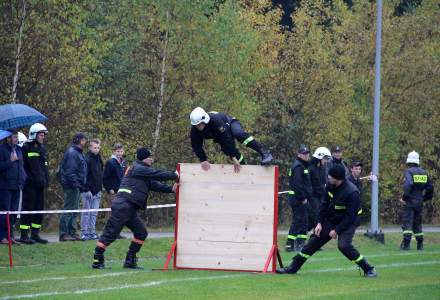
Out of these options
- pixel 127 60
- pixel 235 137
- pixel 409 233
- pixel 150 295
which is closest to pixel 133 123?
pixel 127 60

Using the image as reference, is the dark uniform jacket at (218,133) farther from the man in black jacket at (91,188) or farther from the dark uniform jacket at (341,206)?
the man in black jacket at (91,188)

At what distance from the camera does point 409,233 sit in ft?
93.7

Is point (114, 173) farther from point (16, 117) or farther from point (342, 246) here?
point (342, 246)

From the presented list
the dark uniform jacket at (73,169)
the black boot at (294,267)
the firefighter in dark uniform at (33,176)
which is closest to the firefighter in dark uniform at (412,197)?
the dark uniform jacket at (73,169)

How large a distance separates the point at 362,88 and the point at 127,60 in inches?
472

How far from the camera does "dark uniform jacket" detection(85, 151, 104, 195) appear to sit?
24500 millimetres

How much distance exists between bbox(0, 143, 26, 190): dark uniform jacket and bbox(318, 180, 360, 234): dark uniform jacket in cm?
662

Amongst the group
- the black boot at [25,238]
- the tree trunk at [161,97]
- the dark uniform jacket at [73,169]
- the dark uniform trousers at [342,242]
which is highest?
the tree trunk at [161,97]

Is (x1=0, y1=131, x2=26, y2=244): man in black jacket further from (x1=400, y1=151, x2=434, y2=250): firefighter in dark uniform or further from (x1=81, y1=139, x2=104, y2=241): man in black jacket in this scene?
(x1=400, y1=151, x2=434, y2=250): firefighter in dark uniform

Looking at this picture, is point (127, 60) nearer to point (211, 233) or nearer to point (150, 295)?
point (211, 233)

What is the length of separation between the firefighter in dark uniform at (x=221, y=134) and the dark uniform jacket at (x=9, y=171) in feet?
14.2

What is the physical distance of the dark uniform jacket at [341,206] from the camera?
1873 cm

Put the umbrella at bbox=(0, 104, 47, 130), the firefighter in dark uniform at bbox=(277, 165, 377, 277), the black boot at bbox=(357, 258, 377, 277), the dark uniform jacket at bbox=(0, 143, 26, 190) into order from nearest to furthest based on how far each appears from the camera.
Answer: the firefighter in dark uniform at bbox=(277, 165, 377, 277), the black boot at bbox=(357, 258, 377, 277), the dark uniform jacket at bbox=(0, 143, 26, 190), the umbrella at bbox=(0, 104, 47, 130)

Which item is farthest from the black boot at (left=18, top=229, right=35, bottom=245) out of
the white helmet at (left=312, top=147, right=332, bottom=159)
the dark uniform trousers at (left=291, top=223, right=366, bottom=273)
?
the white helmet at (left=312, top=147, right=332, bottom=159)
